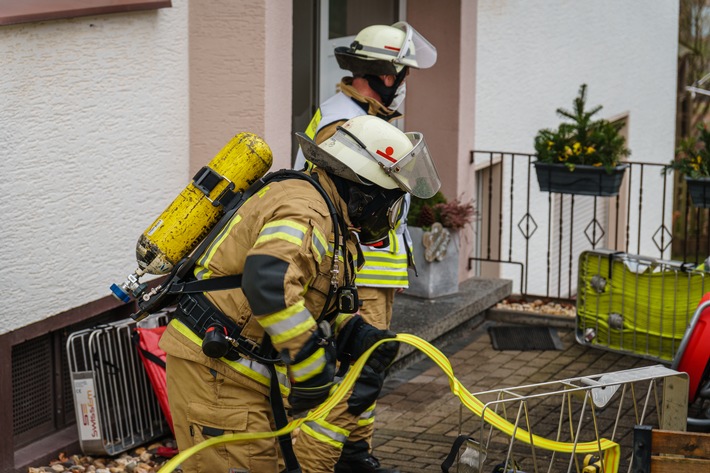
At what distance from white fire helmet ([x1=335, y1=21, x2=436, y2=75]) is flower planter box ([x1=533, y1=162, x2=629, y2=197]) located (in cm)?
269

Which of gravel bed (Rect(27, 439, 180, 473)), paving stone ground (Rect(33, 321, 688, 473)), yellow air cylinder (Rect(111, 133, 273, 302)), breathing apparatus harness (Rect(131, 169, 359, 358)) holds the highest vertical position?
yellow air cylinder (Rect(111, 133, 273, 302))

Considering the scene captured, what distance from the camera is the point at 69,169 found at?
5.83 meters

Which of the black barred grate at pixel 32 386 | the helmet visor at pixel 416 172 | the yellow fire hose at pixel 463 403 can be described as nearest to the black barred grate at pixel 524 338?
A: the black barred grate at pixel 32 386

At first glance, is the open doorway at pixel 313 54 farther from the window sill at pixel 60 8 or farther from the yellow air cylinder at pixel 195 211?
the yellow air cylinder at pixel 195 211

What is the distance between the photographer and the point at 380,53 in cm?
591

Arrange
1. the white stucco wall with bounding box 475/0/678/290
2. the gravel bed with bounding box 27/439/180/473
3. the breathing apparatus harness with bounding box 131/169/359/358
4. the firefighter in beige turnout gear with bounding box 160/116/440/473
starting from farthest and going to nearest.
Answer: the white stucco wall with bounding box 475/0/678/290 < the gravel bed with bounding box 27/439/180/473 < the breathing apparatus harness with bounding box 131/169/359/358 < the firefighter in beige turnout gear with bounding box 160/116/440/473

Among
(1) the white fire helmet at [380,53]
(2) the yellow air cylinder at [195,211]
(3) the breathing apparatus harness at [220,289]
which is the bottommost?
(3) the breathing apparatus harness at [220,289]

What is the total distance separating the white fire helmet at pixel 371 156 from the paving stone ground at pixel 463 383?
153 cm

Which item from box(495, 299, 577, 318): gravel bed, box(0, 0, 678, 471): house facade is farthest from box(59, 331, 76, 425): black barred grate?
box(495, 299, 577, 318): gravel bed

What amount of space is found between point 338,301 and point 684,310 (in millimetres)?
3576

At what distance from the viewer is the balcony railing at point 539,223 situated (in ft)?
31.3

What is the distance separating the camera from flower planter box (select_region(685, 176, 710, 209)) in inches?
317

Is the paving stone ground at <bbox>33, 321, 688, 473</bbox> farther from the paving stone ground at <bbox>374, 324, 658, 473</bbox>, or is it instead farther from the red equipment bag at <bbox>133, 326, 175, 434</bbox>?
the red equipment bag at <bbox>133, 326, 175, 434</bbox>

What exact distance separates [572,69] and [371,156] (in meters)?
8.25
